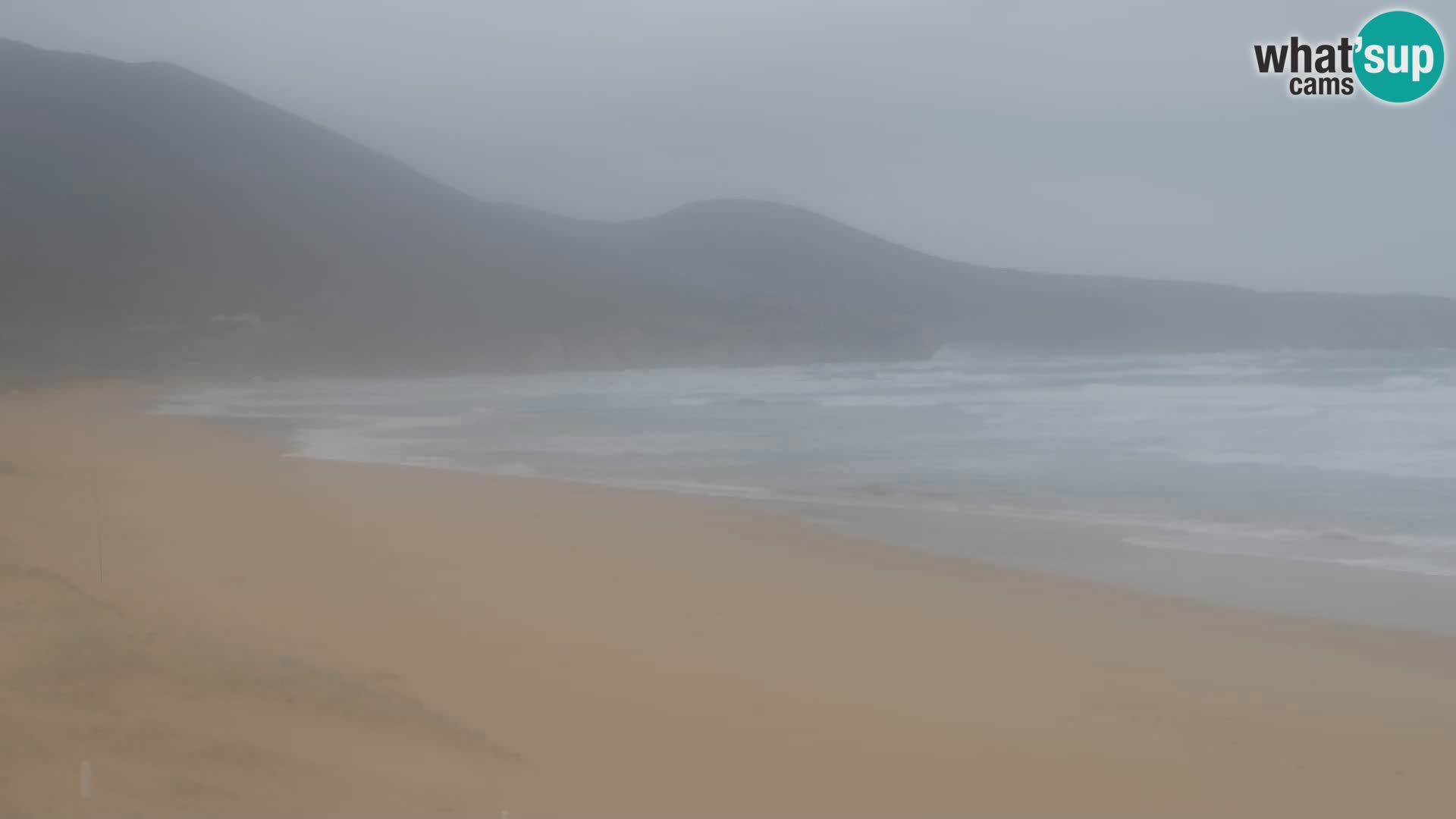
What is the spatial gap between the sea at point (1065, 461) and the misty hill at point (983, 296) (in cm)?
5062

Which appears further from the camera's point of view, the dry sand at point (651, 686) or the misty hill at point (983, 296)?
the misty hill at point (983, 296)

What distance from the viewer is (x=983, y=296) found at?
102750mm

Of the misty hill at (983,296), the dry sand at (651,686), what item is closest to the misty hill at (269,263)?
the misty hill at (983,296)

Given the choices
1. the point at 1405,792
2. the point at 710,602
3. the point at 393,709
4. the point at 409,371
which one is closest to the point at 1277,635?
the point at 1405,792

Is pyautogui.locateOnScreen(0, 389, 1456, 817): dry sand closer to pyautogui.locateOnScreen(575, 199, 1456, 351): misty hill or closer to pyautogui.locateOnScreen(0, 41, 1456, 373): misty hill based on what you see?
pyautogui.locateOnScreen(0, 41, 1456, 373): misty hill

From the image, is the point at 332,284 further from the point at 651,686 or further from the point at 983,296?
the point at 651,686

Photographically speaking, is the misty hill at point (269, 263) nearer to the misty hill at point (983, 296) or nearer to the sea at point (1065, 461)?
the misty hill at point (983, 296)

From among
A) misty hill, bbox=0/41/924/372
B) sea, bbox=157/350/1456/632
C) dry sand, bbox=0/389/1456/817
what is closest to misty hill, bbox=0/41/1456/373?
misty hill, bbox=0/41/924/372

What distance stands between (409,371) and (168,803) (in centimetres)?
5266

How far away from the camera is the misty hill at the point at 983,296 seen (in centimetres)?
7988

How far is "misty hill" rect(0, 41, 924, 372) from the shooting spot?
56.0 m

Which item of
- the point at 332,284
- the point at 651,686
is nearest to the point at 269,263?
the point at 332,284

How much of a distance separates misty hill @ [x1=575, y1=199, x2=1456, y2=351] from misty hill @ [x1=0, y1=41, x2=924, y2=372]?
Answer: 37.8ft

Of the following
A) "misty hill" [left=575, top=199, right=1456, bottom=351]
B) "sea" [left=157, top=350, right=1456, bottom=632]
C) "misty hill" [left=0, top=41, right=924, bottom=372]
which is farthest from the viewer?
"misty hill" [left=575, top=199, right=1456, bottom=351]
